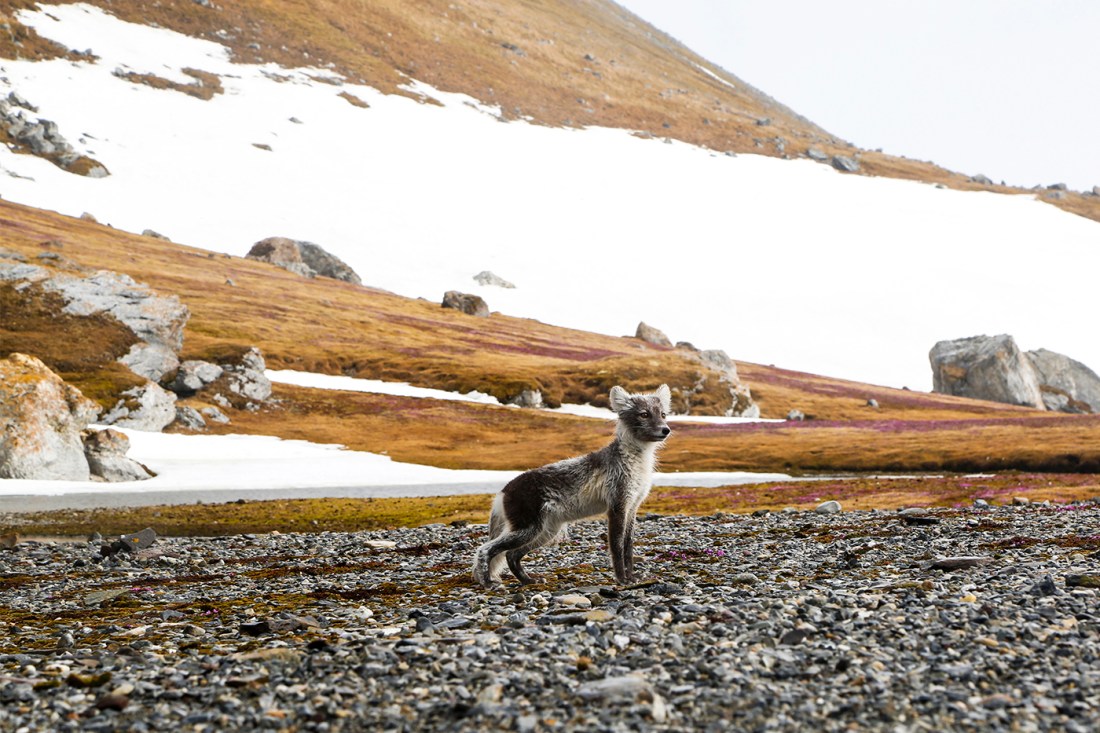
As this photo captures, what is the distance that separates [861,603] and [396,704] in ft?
26.4

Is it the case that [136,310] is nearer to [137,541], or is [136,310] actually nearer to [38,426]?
[38,426]

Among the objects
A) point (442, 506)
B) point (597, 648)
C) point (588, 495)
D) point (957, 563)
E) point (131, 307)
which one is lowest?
point (442, 506)

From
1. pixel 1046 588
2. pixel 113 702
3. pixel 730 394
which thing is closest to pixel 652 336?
pixel 730 394

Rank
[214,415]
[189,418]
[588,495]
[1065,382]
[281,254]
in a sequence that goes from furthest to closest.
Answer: [281,254] < [1065,382] < [214,415] < [189,418] < [588,495]

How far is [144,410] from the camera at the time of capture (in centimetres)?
6819

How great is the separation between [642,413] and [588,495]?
2.01 metres

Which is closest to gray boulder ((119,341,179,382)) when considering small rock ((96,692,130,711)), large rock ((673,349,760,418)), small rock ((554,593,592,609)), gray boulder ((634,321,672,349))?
large rock ((673,349,760,418))

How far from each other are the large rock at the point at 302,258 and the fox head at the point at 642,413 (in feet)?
478

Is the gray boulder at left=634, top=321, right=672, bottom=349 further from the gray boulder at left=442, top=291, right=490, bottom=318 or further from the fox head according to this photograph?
the fox head

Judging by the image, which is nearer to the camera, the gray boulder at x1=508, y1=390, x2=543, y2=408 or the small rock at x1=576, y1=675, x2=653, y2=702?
the small rock at x1=576, y1=675, x2=653, y2=702

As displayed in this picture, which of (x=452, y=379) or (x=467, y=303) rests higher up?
(x=467, y=303)

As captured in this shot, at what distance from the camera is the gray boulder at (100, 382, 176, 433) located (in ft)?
220

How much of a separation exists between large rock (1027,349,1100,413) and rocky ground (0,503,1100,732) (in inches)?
5404

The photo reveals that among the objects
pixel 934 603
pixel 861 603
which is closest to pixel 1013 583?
pixel 934 603
